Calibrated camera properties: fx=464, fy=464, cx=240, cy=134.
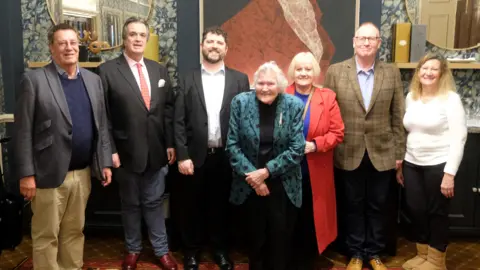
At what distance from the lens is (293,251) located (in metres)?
2.95

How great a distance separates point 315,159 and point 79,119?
142cm

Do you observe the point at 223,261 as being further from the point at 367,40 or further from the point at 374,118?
the point at 367,40

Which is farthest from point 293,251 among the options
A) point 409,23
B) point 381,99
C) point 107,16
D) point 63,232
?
point 107,16

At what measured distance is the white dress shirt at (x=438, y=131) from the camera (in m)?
2.78

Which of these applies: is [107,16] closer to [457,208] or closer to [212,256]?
[212,256]

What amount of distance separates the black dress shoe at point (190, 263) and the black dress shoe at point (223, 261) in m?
0.15

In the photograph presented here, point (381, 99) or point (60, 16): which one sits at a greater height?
point (60, 16)

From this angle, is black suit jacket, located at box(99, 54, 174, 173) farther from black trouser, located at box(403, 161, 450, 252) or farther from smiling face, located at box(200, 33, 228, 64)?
black trouser, located at box(403, 161, 450, 252)

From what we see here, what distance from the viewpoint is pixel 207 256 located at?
332cm

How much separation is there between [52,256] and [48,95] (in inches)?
36.6

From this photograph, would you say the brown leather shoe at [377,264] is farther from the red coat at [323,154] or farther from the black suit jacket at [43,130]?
the black suit jacket at [43,130]

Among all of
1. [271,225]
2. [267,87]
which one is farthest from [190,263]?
[267,87]

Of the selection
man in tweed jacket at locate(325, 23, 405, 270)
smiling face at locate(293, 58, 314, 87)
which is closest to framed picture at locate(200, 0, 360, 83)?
man in tweed jacket at locate(325, 23, 405, 270)

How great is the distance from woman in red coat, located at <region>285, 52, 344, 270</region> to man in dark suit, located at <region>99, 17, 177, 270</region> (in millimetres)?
844
